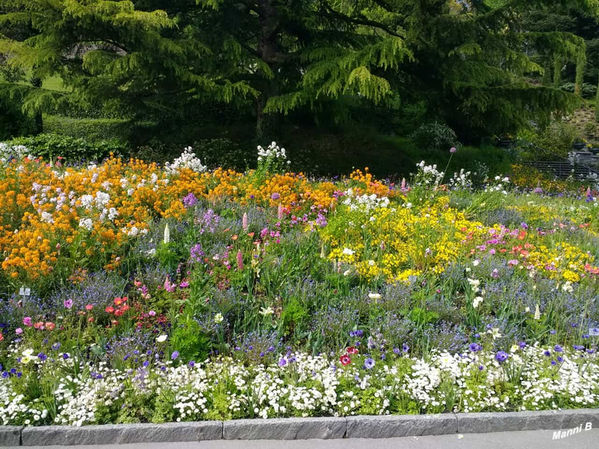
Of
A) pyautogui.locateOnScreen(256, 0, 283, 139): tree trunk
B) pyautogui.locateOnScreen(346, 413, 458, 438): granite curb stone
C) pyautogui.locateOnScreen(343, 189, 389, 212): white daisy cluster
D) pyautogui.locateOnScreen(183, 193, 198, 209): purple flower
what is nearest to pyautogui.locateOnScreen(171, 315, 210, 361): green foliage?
pyautogui.locateOnScreen(346, 413, 458, 438): granite curb stone

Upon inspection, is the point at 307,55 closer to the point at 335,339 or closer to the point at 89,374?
the point at 335,339

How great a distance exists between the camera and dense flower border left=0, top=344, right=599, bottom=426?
3.34 m

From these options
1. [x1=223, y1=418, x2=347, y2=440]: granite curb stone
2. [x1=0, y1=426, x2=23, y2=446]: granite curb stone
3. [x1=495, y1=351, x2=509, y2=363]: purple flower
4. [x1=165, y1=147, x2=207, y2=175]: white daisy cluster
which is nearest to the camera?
[x1=0, y1=426, x2=23, y2=446]: granite curb stone

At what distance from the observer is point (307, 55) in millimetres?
10766

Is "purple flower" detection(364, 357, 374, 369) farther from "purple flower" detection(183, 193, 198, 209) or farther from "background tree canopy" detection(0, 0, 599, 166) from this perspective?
"background tree canopy" detection(0, 0, 599, 166)

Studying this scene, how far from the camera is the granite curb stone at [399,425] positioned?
3.35 m

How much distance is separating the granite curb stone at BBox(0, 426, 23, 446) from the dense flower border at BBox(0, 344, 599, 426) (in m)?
0.08

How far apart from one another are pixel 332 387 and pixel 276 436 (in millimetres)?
493

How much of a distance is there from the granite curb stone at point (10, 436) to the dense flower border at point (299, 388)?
0.25 ft

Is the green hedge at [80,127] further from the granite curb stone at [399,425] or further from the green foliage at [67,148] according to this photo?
the granite curb stone at [399,425]

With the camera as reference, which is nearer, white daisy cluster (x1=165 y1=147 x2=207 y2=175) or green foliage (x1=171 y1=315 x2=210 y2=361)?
green foliage (x1=171 y1=315 x2=210 y2=361)

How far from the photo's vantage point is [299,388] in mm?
3518

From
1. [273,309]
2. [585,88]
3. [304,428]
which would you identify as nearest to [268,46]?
[273,309]

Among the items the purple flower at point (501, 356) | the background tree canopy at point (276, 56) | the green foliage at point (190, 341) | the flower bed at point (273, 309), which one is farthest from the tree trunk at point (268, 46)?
the purple flower at point (501, 356)
